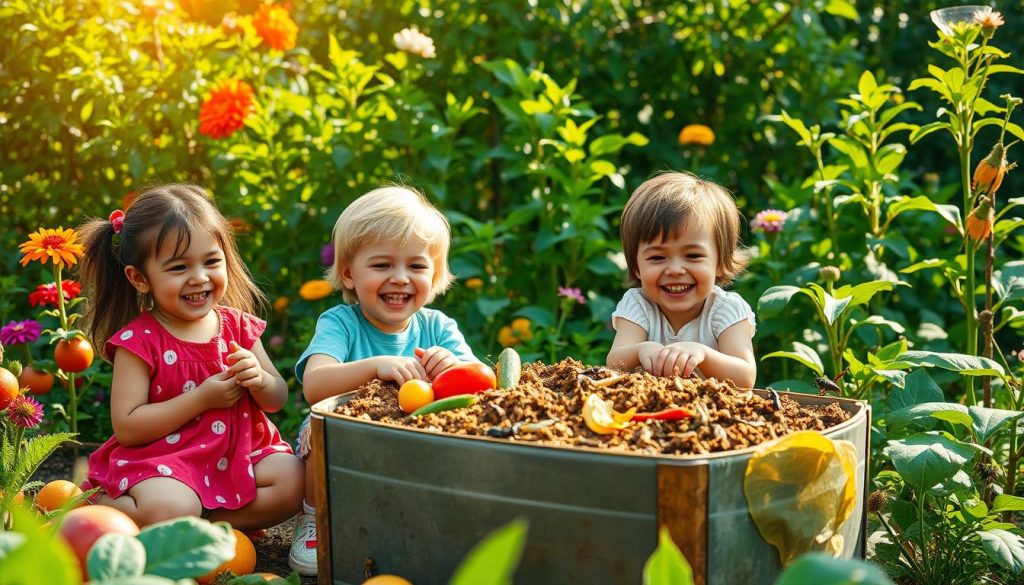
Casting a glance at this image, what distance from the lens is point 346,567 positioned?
6.23 feet

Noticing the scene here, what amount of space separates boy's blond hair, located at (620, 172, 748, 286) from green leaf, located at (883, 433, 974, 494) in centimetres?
77

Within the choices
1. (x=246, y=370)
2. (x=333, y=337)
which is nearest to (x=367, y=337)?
(x=333, y=337)

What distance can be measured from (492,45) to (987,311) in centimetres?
240

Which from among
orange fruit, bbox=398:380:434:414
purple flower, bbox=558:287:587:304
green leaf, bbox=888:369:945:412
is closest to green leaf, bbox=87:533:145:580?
orange fruit, bbox=398:380:434:414

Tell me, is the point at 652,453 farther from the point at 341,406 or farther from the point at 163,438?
the point at 163,438

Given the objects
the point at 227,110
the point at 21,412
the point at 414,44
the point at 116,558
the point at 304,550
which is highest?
the point at 414,44

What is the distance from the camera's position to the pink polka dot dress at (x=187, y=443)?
239cm

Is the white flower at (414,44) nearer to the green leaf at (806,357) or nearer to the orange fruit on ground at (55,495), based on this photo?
the green leaf at (806,357)

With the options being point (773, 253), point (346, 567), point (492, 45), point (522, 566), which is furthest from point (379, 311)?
point (492, 45)

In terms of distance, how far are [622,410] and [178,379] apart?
115 centimetres

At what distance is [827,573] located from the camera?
1009mm

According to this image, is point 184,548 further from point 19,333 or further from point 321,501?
point 19,333

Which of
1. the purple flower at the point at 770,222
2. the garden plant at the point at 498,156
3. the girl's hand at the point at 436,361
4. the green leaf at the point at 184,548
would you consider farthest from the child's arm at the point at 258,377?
the purple flower at the point at 770,222

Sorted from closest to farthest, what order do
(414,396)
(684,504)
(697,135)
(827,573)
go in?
(827,573), (684,504), (414,396), (697,135)
